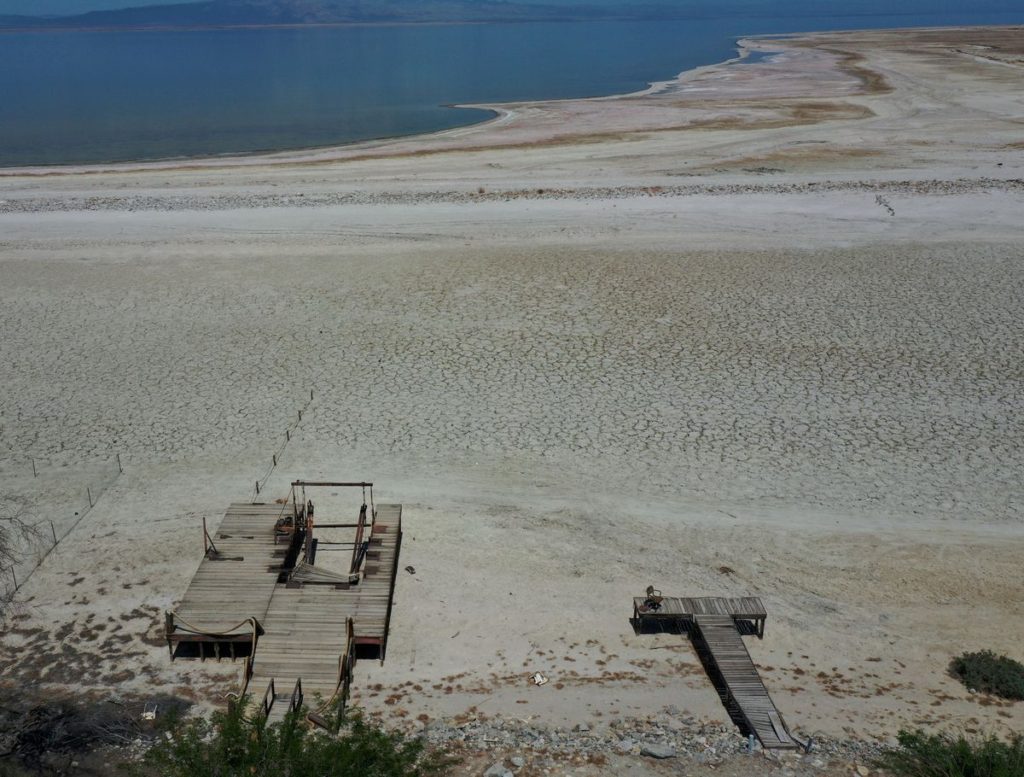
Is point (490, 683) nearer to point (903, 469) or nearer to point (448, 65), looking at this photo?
point (903, 469)

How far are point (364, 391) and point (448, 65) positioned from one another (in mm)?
82151

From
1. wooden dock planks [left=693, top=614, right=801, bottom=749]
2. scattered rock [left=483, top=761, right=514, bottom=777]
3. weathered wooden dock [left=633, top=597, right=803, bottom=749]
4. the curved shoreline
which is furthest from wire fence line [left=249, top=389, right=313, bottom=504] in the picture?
the curved shoreline

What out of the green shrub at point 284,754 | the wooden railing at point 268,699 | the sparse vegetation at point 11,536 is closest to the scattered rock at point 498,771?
the green shrub at point 284,754

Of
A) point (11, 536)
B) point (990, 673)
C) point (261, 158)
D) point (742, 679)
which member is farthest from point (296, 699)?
point (261, 158)

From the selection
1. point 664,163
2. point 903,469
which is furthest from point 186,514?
point 664,163

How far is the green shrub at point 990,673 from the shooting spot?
9.45 m

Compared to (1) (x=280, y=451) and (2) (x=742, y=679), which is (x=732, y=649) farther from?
(1) (x=280, y=451)

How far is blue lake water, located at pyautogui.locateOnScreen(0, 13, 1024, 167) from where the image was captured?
48969 millimetres

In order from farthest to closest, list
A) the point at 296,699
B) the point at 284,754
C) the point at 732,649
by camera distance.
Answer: the point at 732,649 → the point at 296,699 → the point at 284,754

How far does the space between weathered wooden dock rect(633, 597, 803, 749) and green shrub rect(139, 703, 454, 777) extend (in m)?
3.22

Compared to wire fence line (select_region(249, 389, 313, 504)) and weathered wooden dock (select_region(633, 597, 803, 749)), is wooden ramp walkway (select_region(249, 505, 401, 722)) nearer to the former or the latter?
wire fence line (select_region(249, 389, 313, 504))

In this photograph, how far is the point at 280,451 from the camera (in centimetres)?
1495

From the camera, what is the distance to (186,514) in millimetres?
13211

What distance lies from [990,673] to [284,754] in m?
7.52
